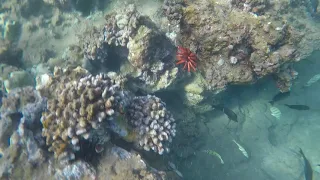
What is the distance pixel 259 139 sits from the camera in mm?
8141

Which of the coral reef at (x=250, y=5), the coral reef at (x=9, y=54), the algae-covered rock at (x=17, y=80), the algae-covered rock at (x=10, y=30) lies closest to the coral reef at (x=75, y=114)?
the algae-covered rock at (x=17, y=80)

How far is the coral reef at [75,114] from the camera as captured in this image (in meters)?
3.73

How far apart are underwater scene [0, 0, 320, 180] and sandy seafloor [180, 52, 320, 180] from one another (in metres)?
0.03

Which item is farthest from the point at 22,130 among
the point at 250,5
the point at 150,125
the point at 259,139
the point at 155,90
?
the point at 259,139

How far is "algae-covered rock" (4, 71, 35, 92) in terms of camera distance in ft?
18.5

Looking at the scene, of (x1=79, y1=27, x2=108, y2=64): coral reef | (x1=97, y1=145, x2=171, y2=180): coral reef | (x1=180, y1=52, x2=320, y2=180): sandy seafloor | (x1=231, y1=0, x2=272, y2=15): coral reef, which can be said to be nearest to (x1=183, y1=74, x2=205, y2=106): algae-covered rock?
(x1=180, y1=52, x2=320, y2=180): sandy seafloor

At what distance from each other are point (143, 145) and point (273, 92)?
5.49 meters

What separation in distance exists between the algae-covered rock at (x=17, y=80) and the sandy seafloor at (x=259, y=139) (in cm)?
483

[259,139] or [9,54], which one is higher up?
[9,54]

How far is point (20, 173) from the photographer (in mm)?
3707

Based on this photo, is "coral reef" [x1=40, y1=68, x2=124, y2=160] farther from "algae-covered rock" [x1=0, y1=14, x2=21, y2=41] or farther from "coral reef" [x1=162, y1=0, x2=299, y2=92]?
"algae-covered rock" [x1=0, y1=14, x2=21, y2=41]

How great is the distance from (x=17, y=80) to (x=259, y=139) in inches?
293

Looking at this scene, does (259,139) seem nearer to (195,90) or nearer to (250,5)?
(195,90)

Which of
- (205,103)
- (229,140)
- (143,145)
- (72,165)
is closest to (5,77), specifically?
(72,165)
